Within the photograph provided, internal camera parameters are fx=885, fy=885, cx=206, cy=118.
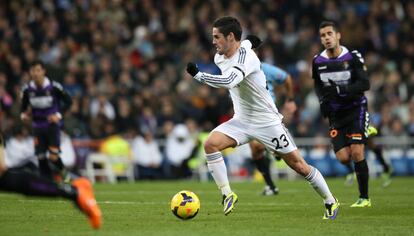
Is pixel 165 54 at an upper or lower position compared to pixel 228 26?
upper

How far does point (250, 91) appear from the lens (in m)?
10.6

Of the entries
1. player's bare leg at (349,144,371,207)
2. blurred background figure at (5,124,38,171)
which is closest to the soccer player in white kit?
player's bare leg at (349,144,371,207)

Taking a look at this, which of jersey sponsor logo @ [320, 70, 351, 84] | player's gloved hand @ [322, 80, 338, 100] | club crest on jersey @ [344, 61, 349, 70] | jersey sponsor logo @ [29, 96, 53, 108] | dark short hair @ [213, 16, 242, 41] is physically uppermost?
dark short hair @ [213, 16, 242, 41]

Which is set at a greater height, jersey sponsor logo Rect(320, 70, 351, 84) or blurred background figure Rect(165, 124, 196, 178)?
jersey sponsor logo Rect(320, 70, 351, 84)

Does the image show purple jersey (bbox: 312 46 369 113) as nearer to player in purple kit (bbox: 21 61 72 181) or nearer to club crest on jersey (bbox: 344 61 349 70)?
club crest on jersey (bbox: 344 61 349 70)

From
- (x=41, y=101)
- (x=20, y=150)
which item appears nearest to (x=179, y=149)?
(x=20, y=150)

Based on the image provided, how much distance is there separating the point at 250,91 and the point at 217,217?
1566 mm

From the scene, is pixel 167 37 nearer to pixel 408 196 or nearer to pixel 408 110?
pixel 408 110

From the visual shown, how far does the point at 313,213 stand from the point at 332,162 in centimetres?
1387

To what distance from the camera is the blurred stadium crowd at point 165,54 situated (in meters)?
23.4

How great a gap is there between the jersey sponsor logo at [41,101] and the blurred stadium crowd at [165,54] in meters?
5.52

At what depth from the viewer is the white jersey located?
10359 millimetres

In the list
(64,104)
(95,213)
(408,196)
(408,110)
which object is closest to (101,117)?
(64,104)

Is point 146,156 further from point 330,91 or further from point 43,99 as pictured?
point 330,91
